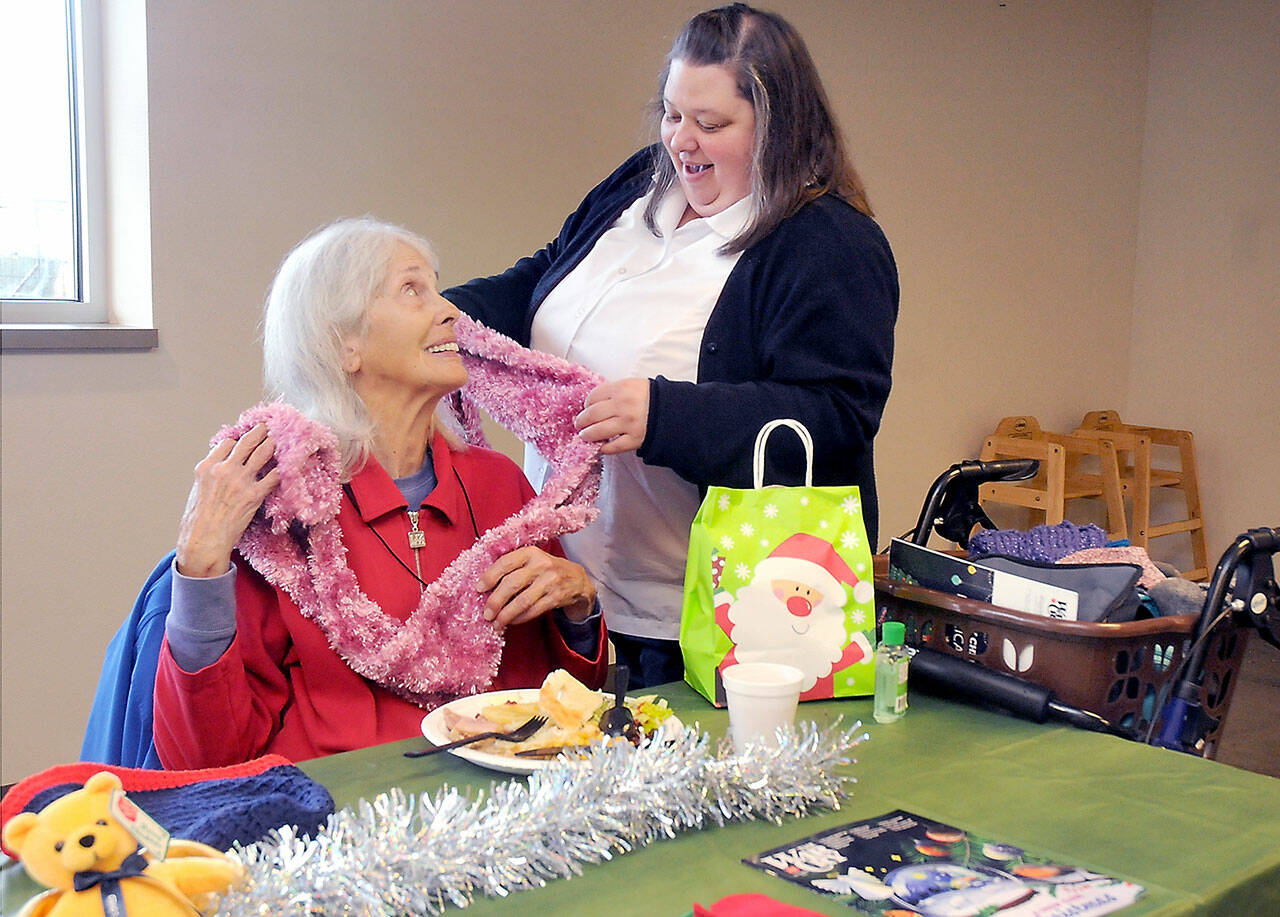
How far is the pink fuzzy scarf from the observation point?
148cm

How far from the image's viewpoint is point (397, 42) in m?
3.16

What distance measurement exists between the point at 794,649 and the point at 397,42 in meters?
2.32

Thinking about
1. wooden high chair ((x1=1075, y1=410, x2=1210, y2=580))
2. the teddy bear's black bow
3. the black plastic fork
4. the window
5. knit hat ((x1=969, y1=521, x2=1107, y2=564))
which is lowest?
wooden high chair ((x1=1075, y1=410, x2=1210, y2=580))

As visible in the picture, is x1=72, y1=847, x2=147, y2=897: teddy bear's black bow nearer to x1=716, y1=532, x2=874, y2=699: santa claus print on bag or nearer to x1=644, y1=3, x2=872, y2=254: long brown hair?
x1=716, y1=532, x2=874, y2=699: santa claus print on bag

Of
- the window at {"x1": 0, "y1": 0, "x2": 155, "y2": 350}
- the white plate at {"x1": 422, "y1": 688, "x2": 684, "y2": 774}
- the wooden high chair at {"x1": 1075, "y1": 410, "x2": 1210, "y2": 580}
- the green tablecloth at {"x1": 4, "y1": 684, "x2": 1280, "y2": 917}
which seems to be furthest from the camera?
the wooden high chair at {"x1": 1075, "y1": 410, "x2": 1210, "y2": 580}

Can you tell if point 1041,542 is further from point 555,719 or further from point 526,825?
point 526,825

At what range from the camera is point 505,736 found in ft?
4.12

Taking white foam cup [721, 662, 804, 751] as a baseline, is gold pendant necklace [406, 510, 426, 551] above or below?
above

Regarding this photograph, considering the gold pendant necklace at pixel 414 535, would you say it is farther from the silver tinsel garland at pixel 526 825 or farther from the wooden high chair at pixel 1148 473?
the wooden high chair at pixel 1148 473

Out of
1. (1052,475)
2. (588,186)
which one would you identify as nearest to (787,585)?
(588,186)

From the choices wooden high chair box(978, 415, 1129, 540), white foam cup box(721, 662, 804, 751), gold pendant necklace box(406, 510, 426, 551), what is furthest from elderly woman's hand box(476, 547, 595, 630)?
wooden high chair box(978, 415, 1129, 540)

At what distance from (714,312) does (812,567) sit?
1.60 feet

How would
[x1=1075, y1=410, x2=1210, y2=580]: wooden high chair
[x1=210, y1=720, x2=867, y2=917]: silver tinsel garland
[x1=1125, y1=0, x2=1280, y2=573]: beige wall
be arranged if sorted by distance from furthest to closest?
[x1=1125, y1=0, x2=1280, y2=573]: beige wall, [x1=1075, y1=410, x2=1210, y2=580]: wooden high chair, [x1=210, y1=720, x2=867, y2=917]: silver tinsel garland

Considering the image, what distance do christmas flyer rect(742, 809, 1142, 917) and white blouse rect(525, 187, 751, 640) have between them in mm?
803
